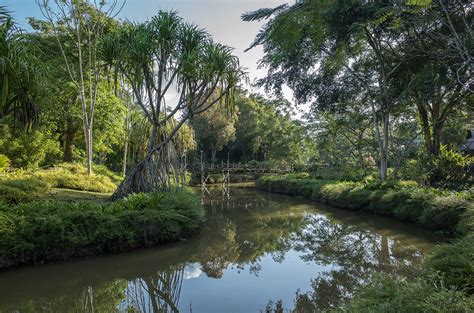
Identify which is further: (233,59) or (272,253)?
(233,59)

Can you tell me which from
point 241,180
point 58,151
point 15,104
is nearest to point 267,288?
point 15,104

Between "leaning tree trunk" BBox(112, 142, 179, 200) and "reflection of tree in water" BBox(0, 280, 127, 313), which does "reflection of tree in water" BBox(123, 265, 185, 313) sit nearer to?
"reflection of tree in water" BBox(0, 280, 127, 313)

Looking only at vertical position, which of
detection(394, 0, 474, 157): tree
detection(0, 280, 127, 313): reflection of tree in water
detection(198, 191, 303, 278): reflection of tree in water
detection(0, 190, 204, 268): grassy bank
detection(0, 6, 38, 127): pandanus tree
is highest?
detection(394, 0, 474, 157): tree

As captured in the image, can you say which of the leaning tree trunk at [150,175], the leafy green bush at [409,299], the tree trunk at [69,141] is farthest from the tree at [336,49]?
the tree trunk at [69,141]

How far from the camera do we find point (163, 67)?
10.9m

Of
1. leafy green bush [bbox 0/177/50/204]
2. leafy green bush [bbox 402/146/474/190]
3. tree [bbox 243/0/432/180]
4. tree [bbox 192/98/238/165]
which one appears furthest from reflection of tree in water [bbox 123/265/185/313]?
tree [bbox 192/98/238/165]

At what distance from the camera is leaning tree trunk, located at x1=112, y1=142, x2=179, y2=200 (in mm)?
11086

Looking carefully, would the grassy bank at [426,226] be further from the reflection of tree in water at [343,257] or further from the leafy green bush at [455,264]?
the reflection of tree in water at [343,257]

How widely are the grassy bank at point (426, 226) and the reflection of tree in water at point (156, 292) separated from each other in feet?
9.72

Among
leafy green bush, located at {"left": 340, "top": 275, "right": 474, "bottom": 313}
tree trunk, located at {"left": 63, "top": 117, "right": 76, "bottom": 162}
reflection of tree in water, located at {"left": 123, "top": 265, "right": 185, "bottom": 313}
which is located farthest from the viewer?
tree trunk, located at {"left": 63, "top": 117, "right": 76, "bottom": 162}

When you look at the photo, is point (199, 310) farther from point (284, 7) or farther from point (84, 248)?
point (284, 7)

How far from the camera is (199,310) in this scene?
5.30 metres

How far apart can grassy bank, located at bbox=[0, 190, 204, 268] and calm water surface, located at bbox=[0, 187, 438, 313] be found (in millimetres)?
288

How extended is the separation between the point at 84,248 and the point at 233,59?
6810 mm
